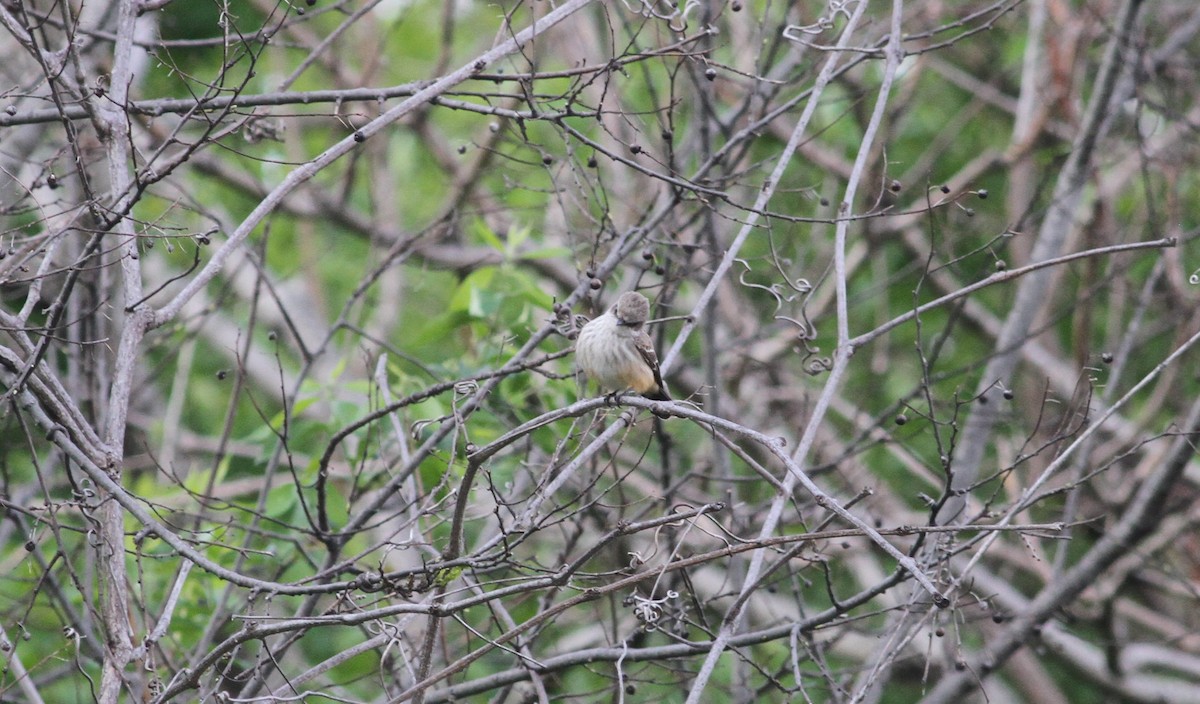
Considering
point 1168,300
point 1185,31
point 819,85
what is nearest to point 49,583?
point 819,85

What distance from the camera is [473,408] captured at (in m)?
5.10

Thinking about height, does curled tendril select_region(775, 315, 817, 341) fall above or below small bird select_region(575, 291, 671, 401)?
below

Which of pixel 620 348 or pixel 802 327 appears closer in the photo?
pixel 802 327

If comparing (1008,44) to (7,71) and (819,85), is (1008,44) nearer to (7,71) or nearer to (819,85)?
(819,85)

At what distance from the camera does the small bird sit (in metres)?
5.79

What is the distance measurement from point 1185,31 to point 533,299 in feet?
17.6

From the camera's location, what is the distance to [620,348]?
5926 mm

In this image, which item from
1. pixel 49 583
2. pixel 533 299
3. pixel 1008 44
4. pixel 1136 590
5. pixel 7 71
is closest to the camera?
pixel 49 583

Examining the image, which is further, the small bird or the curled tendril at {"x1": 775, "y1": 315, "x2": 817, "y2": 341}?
the small bird

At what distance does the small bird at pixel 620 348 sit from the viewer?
5785 millimetres

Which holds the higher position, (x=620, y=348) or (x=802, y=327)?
(x=620, y=348)

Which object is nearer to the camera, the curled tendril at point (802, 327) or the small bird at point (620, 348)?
the curled tendril at point (802, 327)

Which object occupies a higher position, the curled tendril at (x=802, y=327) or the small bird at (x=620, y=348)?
the small bird at (x=620, y=348)

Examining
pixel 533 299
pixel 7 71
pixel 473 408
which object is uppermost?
pixel 7 71
